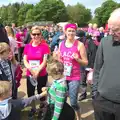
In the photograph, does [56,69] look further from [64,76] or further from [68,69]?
[68,69]

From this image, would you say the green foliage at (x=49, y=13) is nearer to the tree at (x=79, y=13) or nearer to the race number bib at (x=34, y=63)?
the tree at (x=79, y=13)

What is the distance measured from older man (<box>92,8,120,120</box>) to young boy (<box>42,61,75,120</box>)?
1.71 feet

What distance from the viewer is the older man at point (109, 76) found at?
7.20 feet

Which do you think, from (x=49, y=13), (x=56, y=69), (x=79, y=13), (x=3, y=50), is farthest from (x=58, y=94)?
(x=79, y=13)

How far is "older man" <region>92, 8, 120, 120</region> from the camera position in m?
2.20

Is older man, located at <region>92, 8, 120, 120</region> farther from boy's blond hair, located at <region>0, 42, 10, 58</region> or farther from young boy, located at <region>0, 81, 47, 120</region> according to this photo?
boy's blond hair, located at <region>0, 42, 10, 58</region>

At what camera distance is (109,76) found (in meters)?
2.24

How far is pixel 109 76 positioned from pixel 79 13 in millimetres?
111945

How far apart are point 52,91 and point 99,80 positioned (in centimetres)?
73

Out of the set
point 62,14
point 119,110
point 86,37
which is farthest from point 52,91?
point 62,14

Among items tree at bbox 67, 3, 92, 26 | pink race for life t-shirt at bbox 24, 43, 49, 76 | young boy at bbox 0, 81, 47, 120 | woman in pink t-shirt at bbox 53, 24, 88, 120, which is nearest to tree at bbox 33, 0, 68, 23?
tree at bbox 67, 3, 92, 26

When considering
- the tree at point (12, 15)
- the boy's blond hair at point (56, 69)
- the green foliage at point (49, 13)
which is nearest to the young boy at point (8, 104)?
the boy's blond hair at point (56, 69)

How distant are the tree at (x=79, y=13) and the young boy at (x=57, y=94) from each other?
104507 mm

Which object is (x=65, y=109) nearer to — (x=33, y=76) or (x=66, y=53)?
(x=66, y=53)
